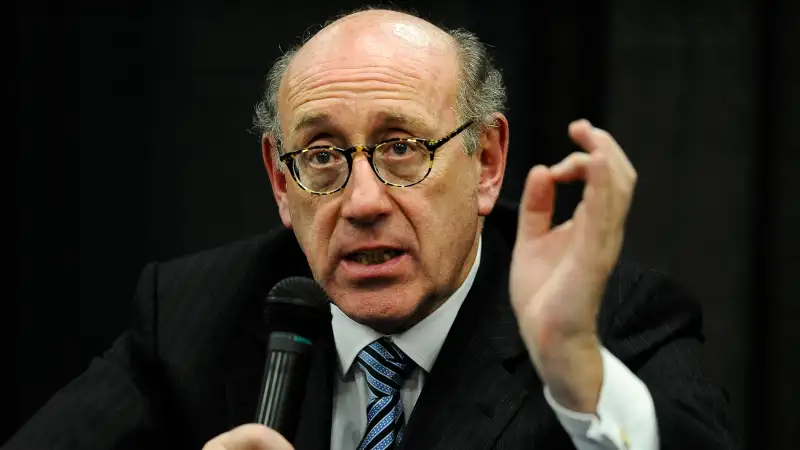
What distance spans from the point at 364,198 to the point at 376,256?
0.33 ft

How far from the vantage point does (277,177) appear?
1897 millimetres

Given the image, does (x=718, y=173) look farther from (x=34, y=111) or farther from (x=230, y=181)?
(x=34, y=111)

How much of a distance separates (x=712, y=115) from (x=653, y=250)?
0.36 metres

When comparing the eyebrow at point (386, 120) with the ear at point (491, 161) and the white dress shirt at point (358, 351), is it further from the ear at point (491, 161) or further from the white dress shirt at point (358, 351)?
the white dress shirt at point (358, 351)

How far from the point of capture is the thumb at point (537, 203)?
4.14 ft

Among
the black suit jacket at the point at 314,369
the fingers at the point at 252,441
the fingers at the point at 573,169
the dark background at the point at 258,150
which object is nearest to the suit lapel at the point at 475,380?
the black suit jacket at the point at 314,369

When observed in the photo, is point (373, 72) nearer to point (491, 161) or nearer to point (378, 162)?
point (378, 162)

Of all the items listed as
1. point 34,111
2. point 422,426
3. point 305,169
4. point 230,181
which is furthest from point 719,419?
point 34,111

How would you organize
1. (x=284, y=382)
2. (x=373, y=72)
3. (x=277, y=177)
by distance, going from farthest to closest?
(x=277, y=177) < (x=373, y=72) < (x=284, y=382)

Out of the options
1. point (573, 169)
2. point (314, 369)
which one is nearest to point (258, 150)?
point (314, 369)

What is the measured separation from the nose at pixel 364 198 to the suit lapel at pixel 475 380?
30cm

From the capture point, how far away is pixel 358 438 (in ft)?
5.98

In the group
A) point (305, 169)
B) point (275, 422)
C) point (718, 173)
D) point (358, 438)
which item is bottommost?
point (358, 438)

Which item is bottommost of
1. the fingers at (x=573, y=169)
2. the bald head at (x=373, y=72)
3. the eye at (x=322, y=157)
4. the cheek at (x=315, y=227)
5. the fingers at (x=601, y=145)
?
the cheek at (x=315, y=227)
